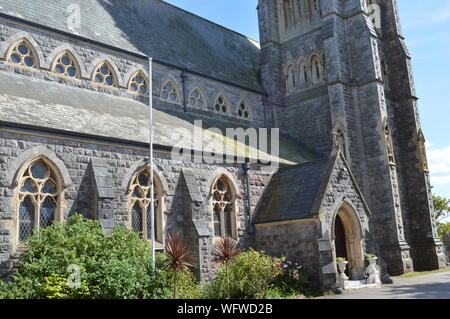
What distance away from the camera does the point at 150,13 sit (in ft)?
81.3

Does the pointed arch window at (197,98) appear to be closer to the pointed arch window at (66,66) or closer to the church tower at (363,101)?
the church tower at (363,101)

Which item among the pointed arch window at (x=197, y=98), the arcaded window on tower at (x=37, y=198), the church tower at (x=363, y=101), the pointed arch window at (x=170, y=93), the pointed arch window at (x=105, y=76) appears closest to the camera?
the arcaded window on tower at (x=37, y=198)

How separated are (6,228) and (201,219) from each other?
6468mm

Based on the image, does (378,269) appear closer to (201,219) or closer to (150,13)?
(201,219)

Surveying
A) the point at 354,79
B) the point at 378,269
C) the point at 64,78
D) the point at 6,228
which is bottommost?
the point at 378,269

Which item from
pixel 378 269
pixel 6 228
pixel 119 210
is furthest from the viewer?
pixel 378 269

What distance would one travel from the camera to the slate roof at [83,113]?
14.0 meters

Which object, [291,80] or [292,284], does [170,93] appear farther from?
[292,284]

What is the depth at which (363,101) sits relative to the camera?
973 inches

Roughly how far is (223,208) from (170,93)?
6895 mm

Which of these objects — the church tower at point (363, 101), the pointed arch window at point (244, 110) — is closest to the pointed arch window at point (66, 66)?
the pointed arch window at point (244, 110)

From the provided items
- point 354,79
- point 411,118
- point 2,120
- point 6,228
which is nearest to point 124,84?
point 2,120

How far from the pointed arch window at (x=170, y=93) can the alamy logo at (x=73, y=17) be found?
4.63 metres

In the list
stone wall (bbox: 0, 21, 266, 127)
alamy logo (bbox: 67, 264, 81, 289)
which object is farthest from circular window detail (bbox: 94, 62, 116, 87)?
alamy logo (bbox: 67, 264, 81, 289)
